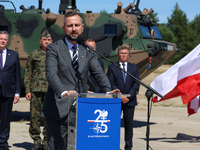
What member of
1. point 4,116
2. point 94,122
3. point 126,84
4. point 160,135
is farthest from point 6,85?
point 160,135

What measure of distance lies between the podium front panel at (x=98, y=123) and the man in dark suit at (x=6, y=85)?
3.40 meters

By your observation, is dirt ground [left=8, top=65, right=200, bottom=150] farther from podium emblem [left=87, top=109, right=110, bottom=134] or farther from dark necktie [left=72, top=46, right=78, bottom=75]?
podium emblem [left=87, top=109, right=110, bottom=134]

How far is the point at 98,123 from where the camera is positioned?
129 inches

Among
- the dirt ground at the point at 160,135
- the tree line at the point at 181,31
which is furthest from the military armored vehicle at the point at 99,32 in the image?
the tree line at the point at 181,31

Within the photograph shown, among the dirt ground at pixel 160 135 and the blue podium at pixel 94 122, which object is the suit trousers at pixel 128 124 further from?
the blue podium at pixel 94 122

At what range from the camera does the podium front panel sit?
128 inches

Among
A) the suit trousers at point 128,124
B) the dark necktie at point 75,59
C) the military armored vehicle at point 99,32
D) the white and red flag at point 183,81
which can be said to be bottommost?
the suit trousers at point 128,124

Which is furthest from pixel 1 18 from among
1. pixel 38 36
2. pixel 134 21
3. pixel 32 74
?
pixel 32 74

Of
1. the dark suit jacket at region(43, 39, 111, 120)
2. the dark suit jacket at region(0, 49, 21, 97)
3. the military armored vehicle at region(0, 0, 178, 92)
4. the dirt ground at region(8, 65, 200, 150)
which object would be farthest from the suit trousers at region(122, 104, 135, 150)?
the military armored vehicle at region(0, 0, 178, 92)

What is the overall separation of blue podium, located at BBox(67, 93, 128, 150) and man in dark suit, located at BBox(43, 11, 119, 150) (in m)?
0.37

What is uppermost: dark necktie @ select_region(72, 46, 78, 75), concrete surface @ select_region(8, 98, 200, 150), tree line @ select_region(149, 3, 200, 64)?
tree line @ select_region(149, 3, 200, 64)

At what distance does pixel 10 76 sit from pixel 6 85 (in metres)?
0.19

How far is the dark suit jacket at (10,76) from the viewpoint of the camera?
649 centimetres

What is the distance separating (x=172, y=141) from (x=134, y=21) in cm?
387
